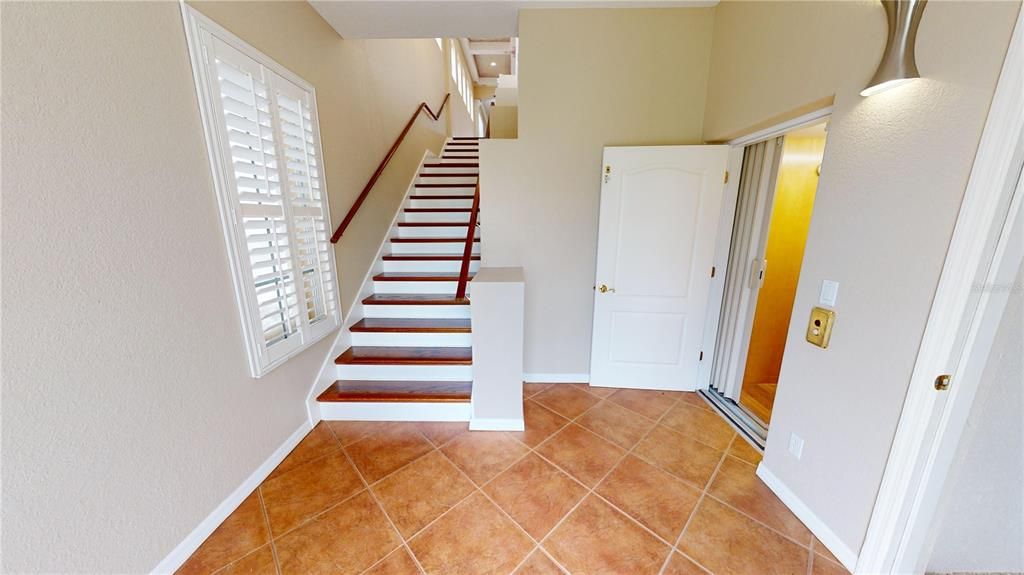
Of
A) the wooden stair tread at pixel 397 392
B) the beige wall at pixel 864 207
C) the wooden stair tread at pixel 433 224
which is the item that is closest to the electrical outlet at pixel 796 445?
the beige wall at pixel 864 207

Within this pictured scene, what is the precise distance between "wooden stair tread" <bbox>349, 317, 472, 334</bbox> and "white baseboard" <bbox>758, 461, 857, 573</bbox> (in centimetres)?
196

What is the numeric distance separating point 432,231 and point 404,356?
1506 millimetres

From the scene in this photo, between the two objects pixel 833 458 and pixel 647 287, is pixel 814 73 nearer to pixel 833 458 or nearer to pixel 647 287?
pixel 647 287

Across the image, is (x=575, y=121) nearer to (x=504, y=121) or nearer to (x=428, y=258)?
(x=428, y=258)

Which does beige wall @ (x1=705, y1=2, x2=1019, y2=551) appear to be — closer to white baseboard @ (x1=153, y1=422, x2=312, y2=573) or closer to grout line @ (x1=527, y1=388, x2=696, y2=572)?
grout line @ (x1=527, y1=388, x2=696, y2=572)

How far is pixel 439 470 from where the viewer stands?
1.82m

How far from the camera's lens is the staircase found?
2.21m

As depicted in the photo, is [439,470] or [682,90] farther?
[682,90]

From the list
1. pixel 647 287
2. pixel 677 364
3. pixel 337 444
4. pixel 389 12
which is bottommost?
pixel 337 444

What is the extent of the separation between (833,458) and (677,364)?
3.86ft

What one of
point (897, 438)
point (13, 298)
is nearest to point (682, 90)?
point (897, 438)

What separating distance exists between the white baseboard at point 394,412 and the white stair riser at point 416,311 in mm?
755

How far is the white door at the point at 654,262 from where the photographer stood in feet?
7.30

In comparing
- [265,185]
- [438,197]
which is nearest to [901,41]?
[265,185]
